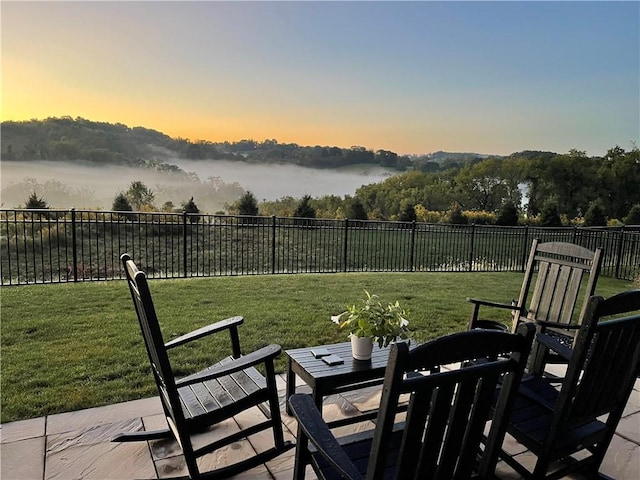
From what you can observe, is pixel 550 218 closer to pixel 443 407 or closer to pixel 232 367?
pixel 232 367

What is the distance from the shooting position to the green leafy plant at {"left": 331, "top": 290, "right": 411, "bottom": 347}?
198 cm

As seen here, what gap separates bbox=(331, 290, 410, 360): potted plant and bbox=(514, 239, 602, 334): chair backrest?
1.47 m

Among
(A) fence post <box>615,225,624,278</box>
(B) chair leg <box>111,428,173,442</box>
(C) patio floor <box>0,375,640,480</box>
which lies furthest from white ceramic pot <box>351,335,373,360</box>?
(A) fence post <box>615,225,624,278</box>

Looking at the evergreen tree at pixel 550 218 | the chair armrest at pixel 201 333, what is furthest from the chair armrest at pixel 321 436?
the evergreen tree at pixel 550 218

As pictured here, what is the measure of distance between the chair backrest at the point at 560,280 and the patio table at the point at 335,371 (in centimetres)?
146

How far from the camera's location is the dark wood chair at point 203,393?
173 cm

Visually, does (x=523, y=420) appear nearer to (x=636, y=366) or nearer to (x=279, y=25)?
(x=636, y=366)

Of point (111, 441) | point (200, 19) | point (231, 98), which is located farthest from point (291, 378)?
point (231, 98)

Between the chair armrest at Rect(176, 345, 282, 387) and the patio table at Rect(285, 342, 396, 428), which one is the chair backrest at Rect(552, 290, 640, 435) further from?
the chair armrest at Rect(176, 345, 282, 387)

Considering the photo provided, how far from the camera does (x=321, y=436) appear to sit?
1286 millimetres

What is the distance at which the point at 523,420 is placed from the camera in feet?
5.99

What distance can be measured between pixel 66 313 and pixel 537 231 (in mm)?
9673

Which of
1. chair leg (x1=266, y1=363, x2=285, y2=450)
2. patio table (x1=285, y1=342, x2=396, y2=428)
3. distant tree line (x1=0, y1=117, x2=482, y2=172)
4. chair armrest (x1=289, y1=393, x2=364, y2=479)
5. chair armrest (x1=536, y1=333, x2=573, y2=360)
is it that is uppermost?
distant tree line (x1=0, y1=117, x2=482, y2=172)

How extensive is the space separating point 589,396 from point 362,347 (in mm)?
A: 980
